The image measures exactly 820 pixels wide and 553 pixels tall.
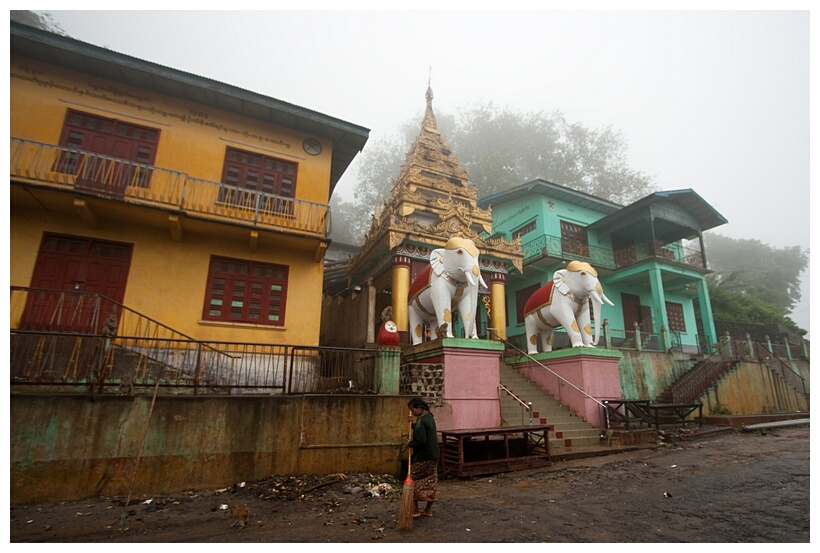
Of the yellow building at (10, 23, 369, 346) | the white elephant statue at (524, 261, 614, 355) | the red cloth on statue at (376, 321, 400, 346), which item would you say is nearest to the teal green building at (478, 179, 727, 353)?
the white elephant statue at (524, 261, 614, 355)

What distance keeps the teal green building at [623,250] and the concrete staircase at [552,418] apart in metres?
8.22

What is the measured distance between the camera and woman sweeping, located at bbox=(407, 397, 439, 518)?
515cm

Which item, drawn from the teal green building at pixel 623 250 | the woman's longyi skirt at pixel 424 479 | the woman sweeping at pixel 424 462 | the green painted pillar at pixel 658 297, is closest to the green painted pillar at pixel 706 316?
the teal green building at pixel 623 250

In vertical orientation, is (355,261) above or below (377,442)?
above

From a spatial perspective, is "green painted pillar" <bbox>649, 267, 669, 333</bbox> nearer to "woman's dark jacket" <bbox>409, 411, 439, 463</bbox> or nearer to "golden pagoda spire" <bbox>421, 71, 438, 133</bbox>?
"golden pagoda spire" <bbox>421, 71, 438, 133</bbox>

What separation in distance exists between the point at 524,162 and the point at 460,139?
6018 mm

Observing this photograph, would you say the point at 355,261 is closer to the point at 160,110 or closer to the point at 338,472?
the point at 160,110

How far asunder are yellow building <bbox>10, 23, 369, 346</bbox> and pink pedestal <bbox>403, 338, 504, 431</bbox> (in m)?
3.66

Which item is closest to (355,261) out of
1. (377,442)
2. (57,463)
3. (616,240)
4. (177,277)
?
(177,277)

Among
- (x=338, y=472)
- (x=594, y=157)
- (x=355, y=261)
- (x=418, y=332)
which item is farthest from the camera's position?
(x=594, y=157)

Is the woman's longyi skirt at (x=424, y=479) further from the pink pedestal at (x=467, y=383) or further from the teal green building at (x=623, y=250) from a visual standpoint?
the teal green building at (x=623, y=250)

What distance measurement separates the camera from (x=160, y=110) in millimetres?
10742

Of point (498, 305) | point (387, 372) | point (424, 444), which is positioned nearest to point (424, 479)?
point (424, 444)

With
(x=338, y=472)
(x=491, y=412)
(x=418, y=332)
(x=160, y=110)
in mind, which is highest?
(x=160, y=110)
